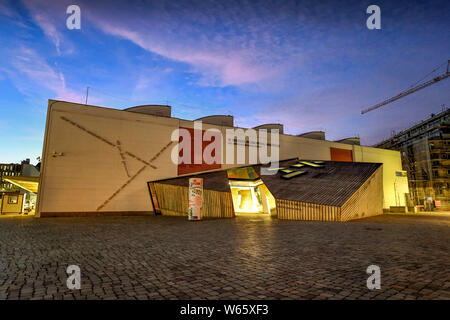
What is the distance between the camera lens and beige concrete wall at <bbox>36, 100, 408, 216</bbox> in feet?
60.0

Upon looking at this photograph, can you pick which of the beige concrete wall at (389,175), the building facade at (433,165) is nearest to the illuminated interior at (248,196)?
the beige concrete wall at (389,175)

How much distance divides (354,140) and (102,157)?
3835 centimetres

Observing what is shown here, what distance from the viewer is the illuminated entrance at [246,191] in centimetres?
2272

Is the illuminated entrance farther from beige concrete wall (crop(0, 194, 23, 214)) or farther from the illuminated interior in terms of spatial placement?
beige concrete wall (crop(0, 194, 23, 214))

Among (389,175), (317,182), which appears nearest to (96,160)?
(317,182)

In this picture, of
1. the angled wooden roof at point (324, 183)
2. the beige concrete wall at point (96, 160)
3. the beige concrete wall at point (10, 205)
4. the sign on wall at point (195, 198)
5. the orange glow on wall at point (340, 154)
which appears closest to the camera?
the sign on wall at point (195, 198)

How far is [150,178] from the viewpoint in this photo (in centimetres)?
2125

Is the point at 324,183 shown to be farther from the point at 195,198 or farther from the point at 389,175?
the point at 389,175

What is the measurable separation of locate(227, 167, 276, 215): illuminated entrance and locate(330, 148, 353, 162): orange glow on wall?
690 inches

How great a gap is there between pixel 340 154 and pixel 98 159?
32224 millimetres

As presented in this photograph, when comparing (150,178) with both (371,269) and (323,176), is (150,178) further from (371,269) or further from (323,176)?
(371,269)

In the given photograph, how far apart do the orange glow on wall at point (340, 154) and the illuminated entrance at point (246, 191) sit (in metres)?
17.5

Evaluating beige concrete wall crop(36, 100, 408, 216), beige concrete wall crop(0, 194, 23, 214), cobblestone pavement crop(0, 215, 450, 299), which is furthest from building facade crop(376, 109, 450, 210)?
beige concrete wall crop(0, 194, 23, 214)

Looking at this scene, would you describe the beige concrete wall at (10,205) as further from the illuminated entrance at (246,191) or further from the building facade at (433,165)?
the building facade at (433,165)
